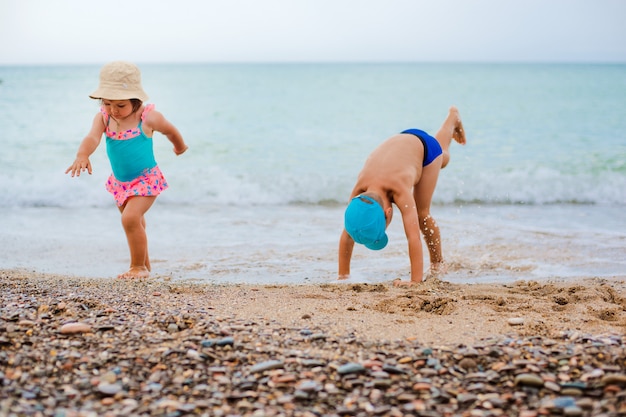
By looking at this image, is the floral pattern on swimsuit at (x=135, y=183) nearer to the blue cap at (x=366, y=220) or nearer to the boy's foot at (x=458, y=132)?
the blue cap at (x=366, y=220)

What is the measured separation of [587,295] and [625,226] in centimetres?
355

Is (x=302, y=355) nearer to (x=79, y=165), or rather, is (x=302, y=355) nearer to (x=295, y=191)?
(x=79, y=165)

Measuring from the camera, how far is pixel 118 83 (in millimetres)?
4633

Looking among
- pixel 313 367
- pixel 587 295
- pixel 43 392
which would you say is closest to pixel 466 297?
pixel 587 295

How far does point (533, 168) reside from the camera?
11.0 metres

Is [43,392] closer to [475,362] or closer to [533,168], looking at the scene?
[475,362]

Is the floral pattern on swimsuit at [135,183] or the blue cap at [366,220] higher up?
the floral pattern on swimsuit at [135,183]

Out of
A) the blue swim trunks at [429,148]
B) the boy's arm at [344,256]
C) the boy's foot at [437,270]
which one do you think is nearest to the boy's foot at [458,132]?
the blue swim trunks at [429,148]

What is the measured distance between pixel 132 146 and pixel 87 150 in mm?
379

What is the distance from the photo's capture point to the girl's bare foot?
4.90m

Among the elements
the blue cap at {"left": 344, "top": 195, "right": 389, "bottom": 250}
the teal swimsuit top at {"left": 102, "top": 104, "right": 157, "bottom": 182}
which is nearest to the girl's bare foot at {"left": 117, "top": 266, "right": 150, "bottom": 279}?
the teal swimsuit top at {"left": 102, "top": 104, "right": 157, "bottom": 182}

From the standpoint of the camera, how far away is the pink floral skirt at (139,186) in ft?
16.0

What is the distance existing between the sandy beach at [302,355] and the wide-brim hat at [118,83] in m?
1.46

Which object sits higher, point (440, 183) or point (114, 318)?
point (440, 183)
